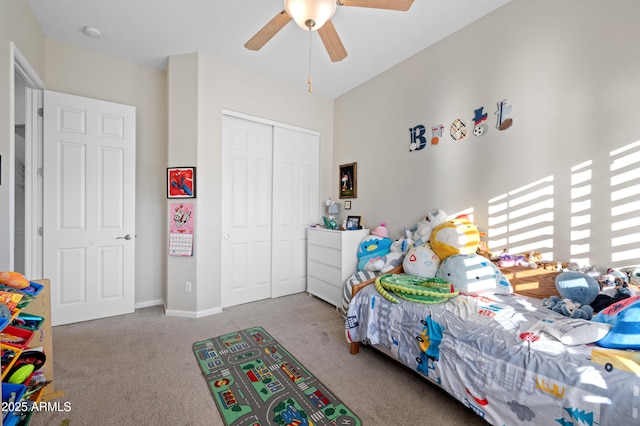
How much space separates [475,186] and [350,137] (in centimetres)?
184

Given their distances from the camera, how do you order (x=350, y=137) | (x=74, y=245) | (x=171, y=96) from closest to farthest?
(x=74, y=245) → (x=171, y=96) → (x=350, y=137)

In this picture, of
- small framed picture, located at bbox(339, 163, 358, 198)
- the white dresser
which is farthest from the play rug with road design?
small framed picture, located at bbox(339, 163, 358, 198)

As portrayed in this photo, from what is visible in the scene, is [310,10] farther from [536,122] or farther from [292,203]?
[292,203]

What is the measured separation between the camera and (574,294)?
164 cm

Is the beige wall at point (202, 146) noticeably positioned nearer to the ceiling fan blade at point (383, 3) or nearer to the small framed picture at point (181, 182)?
the small framed picture at point (181, 182)

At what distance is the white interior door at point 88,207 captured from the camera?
8.36ft

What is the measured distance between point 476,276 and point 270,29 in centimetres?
235

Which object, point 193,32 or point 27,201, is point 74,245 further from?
point 193,32

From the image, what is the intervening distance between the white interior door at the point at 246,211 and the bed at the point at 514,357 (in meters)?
1.78

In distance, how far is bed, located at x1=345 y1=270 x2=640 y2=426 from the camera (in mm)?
1065

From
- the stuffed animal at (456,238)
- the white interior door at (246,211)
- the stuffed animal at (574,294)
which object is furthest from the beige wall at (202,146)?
the stuffed animal at (574,294)

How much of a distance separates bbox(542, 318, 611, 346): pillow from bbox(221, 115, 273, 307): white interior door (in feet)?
9.24

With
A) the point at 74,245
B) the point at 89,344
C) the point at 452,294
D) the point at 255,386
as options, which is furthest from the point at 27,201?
the point at 452,294

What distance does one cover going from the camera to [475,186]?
234cm
